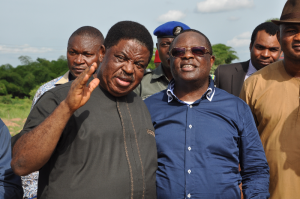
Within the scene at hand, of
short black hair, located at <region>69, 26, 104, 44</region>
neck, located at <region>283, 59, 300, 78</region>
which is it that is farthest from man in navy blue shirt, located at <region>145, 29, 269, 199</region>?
short black hair, located at <region>69, 26, 104, 44</region>

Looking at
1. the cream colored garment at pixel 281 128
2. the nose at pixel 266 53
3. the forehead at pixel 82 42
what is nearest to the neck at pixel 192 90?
the cream colored garment at pixel 281 128

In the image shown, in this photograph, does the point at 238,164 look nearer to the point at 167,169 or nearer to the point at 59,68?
the point at 167,169

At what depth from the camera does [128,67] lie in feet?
7.77

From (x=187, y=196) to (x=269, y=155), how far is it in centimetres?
99

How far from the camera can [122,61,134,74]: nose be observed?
93.1 inches

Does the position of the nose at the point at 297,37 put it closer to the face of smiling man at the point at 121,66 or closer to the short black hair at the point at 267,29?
the face of smiling man at the point at 121,66

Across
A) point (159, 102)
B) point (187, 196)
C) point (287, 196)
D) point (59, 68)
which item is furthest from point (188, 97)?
point (59, 68)

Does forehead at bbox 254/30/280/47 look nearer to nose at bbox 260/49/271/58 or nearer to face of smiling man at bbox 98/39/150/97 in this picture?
nose at bbox 260/49/271/58

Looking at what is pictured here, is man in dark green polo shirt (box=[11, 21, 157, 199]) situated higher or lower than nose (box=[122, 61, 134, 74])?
lower

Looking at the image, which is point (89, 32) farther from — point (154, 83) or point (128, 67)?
point (128, 67)

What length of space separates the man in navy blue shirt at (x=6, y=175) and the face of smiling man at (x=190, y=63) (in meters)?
1.59

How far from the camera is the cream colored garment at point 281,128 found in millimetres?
2791

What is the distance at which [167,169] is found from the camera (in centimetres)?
253

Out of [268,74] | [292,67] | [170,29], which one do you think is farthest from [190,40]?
[170,29]
